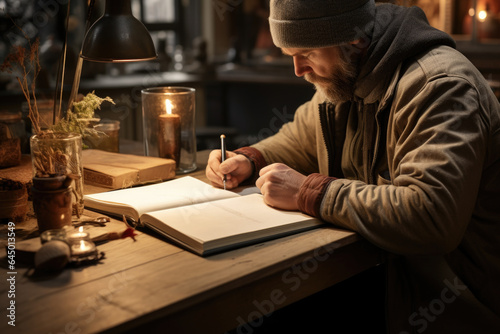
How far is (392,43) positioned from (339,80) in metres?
0.17

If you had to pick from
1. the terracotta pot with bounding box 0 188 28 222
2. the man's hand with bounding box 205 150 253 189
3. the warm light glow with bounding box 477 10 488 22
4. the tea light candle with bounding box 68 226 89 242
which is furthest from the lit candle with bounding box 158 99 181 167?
the warm light glow with bounding box 477 10 488 22

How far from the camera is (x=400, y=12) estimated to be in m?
1.58

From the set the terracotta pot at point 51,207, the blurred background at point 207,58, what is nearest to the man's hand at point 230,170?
the terracotta pot at point 51,207

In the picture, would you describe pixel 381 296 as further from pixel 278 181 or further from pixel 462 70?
pixel 462 70

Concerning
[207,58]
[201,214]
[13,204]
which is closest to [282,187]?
[201,214]

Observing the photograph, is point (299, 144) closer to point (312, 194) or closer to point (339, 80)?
point (339, 80)

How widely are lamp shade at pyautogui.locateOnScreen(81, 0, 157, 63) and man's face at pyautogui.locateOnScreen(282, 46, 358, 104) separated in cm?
40

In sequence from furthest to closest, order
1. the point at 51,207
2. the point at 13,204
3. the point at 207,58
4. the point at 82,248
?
the point at 207,58
the point at 13,204
the point at 51,207
the point at 82,248

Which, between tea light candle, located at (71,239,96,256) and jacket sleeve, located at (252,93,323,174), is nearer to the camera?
tea light candle, located at (71,239,96,256)

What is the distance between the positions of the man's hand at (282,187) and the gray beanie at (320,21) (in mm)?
351

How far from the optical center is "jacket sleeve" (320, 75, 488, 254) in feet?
4.05

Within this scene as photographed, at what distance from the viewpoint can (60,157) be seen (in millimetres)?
1424

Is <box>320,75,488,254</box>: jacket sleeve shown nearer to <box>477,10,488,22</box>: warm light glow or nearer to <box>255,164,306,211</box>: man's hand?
<box>255,164,306,211</box>: man's hand

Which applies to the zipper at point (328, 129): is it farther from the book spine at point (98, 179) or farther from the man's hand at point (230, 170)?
the book spine at point (98, 179)
